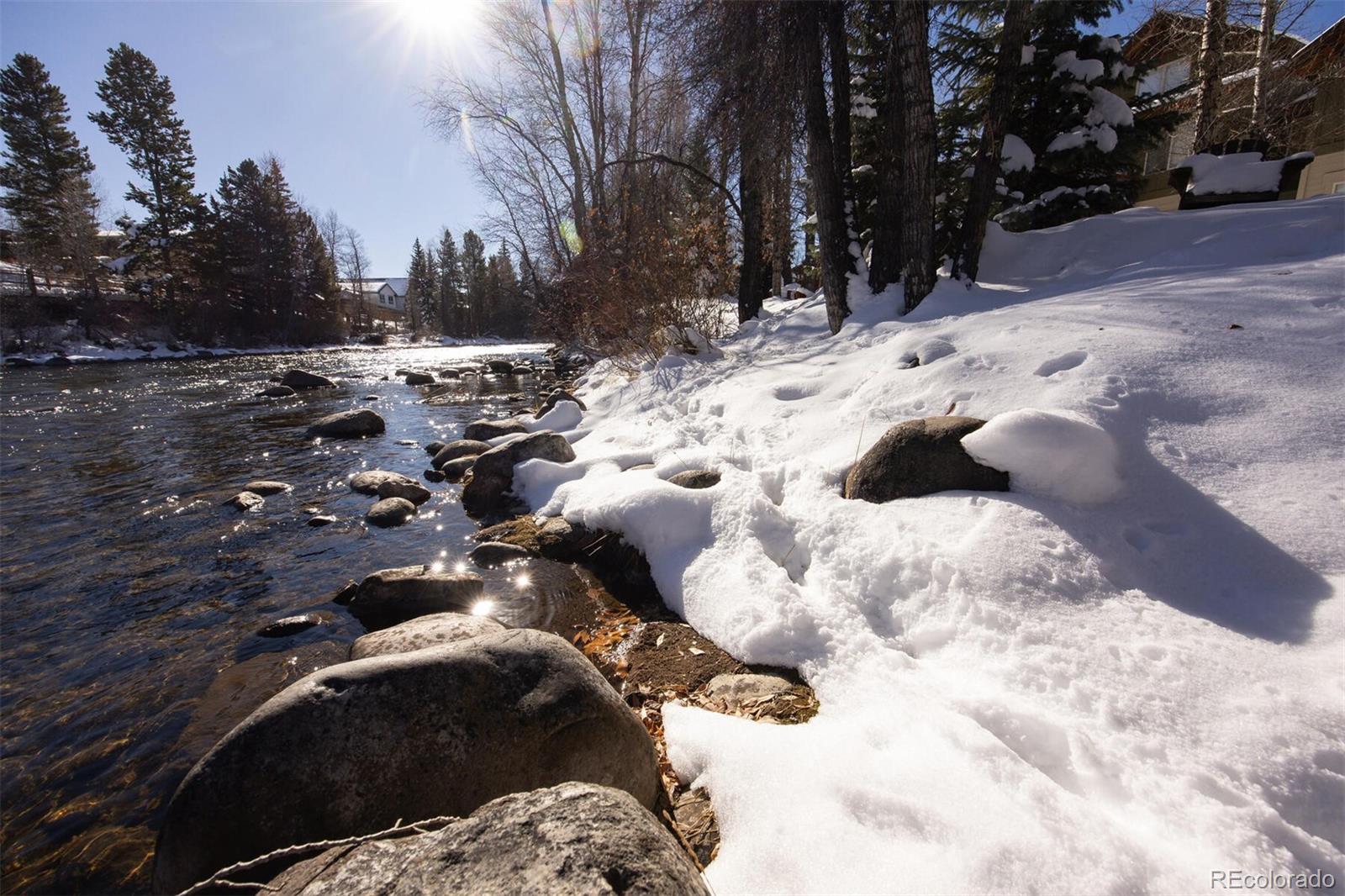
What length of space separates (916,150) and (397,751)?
6.61 meters

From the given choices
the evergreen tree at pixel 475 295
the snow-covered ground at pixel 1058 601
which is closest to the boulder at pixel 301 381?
the snow-covered ground at pixel 1058 601

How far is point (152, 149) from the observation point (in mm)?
27828

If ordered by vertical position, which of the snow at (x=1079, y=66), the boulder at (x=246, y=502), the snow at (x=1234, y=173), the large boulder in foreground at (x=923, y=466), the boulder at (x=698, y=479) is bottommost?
the boulder at (x=246, y=502)

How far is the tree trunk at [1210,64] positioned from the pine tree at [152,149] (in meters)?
40.2

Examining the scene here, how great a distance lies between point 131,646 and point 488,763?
9.74 feet

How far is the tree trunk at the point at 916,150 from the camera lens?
5.38 meters

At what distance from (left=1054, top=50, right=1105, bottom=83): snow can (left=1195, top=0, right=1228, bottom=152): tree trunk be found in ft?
11.1

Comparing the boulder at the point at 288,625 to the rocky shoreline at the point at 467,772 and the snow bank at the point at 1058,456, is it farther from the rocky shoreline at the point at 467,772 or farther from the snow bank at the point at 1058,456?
the snow bank at the point at 1058,456

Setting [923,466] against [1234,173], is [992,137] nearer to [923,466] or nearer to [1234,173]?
[1234,173]

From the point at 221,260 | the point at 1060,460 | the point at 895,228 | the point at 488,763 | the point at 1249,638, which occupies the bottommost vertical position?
the point at 488,763

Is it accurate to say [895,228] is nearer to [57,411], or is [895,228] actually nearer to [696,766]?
[696,766]

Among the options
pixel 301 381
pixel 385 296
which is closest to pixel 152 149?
pixel 301 381

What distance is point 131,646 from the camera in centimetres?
317

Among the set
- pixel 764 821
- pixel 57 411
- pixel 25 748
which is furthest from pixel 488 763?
pixel 57 411
